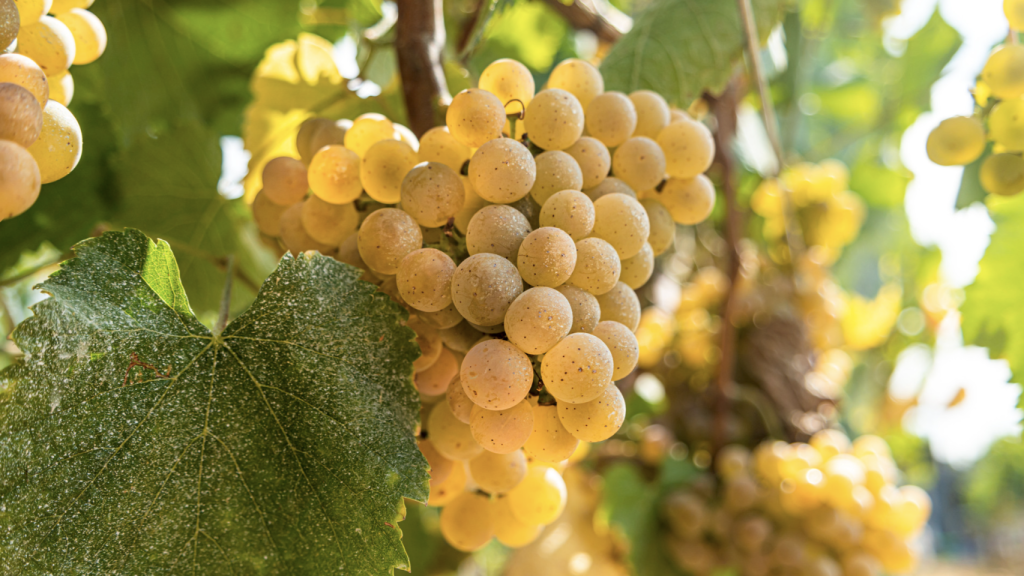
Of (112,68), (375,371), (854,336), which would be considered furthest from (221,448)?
(854,336)

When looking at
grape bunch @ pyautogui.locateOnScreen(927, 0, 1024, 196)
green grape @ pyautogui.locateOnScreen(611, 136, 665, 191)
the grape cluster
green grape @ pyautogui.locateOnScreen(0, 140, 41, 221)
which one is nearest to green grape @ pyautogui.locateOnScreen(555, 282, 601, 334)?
green grape @ pyautogui.locateOnScreen(611, 136, 665, 191)

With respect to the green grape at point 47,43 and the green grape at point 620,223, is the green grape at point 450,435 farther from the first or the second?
the green grape at point 47,43

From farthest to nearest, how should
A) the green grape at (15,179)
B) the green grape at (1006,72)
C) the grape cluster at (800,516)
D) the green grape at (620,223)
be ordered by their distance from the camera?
1. the grape cluster at (800,516)
2. the green grape at (1006,72)
3. the green grape at (620,223)
4. the green grape at (15,179)

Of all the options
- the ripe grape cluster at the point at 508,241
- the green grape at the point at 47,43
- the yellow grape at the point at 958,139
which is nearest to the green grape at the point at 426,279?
the ripe grape cluster at the point at 508,241

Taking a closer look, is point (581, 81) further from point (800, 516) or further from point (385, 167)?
point (800, 516)

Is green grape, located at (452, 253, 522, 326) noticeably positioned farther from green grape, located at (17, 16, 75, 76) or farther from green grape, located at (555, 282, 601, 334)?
green grape, located at (17, 16, 75, 76)

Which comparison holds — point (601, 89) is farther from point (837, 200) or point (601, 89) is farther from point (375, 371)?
point (837, 200)

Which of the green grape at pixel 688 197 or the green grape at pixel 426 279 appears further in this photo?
the green grape at pixel 688 197
